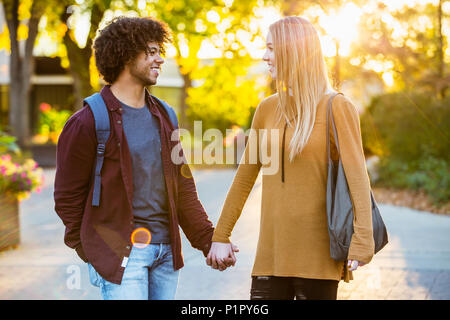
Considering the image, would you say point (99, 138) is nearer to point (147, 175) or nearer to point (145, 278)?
point (147, 175)

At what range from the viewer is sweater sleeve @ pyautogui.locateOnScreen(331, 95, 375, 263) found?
Answer: 256 centimetres

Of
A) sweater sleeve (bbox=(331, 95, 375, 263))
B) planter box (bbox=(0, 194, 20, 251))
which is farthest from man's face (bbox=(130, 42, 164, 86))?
planter box (bbox=(0, 194, 20, 251))

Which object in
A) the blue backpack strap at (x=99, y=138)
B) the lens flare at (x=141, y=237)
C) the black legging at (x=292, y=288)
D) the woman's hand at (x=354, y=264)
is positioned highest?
the blue backpack strap at (x=99, y=138)

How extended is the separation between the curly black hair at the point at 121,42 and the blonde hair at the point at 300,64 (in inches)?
24.3

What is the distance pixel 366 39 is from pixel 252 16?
3407 millimetres

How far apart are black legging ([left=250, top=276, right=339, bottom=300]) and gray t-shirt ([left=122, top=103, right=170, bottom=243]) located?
0.50 meters

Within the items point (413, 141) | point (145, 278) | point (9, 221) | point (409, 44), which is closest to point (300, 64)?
point (145, 278)

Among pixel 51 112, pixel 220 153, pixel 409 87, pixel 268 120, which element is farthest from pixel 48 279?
pixel 51 112

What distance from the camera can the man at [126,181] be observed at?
8.75ft

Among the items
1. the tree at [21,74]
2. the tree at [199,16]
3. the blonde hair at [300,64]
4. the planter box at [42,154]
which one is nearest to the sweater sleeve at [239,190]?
the blonde hair at [300,64]

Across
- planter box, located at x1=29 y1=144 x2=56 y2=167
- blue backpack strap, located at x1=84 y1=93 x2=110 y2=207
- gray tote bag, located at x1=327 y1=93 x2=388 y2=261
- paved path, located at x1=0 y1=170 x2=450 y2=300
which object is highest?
blue backpack strap, located at x1=84 y1=93 x2=110 y2=207

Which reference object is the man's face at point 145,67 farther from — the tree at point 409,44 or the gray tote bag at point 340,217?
the tree at point 409,44

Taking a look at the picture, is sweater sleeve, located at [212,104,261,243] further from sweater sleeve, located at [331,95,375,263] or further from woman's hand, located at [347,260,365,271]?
woman's hand, located at [347,260,365,271]
